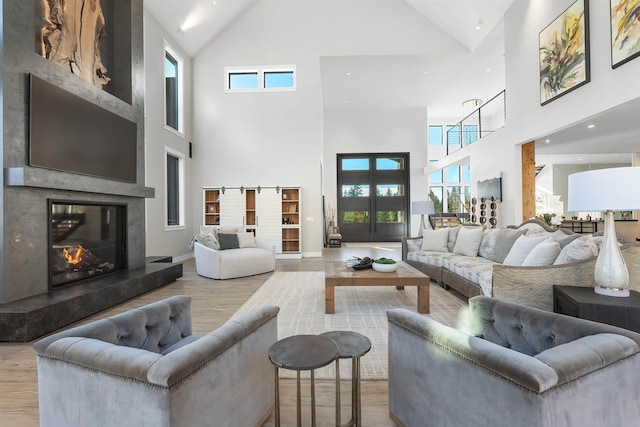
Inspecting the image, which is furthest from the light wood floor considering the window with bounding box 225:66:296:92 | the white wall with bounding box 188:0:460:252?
the window with bounding box 225:66:296:92

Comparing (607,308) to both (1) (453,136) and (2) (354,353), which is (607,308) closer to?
(2) (354,353)

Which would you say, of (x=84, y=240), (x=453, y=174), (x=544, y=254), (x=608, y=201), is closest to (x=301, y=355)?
(x=608, y=201)

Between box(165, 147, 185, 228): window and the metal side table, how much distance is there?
21.3ft

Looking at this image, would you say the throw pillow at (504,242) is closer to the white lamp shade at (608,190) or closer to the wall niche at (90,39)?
the white lamp shade at (608,190)

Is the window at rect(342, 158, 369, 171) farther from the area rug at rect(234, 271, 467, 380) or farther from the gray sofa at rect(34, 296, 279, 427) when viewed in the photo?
the gray sofa at rect(34, 296, 279, 427)

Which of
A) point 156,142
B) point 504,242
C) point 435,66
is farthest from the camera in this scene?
point 435,66

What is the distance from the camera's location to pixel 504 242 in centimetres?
403

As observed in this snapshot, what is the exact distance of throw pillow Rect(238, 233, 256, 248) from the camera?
598 centimetres

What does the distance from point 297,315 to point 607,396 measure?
8.79ft

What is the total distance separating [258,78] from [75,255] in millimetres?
6120

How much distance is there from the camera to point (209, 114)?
26.4 ft

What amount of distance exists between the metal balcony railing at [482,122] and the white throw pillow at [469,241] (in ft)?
12.0

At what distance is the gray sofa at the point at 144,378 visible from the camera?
38.4 inches

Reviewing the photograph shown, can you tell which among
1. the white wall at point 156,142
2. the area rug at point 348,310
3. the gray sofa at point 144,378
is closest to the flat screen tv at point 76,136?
the white wall at point 156,142
